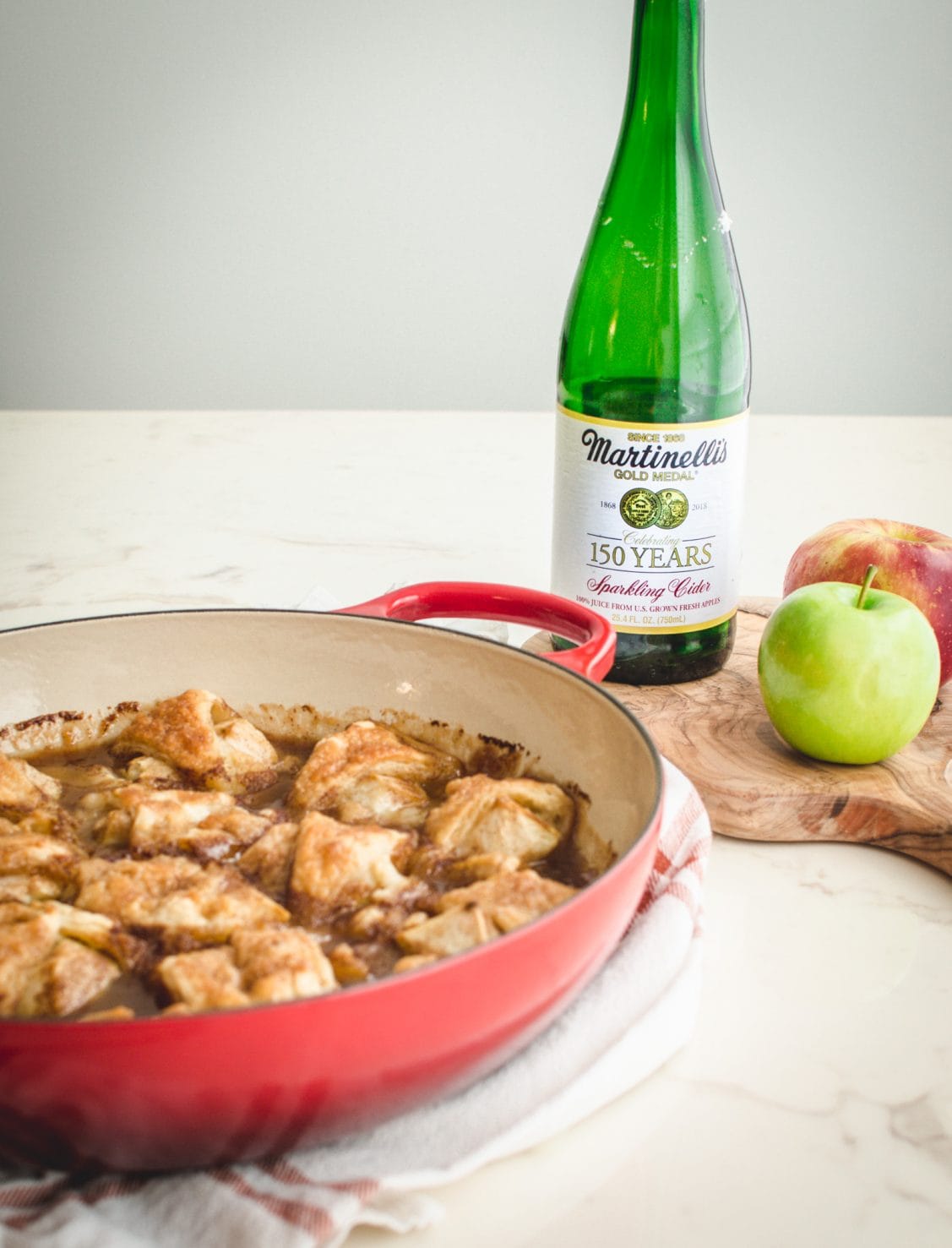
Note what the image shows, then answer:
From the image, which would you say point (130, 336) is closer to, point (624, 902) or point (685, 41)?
point (685, 41)

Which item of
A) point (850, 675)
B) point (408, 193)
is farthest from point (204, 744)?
point (408, 193)

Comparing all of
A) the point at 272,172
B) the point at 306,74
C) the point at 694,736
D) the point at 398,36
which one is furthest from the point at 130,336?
the point at 694,736

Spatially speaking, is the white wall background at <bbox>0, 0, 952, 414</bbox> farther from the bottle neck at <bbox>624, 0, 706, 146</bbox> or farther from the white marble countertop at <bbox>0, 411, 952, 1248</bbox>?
the bottle neck at <bbox>624, 0, 706, 146</bbox>

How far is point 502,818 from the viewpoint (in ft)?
3.15

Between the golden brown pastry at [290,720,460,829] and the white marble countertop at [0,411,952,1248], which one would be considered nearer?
the white marble countertop at [0,411,952,1248]

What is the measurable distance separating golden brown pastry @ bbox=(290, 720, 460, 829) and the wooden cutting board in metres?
0.20

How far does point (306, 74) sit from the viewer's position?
3066 millimetres

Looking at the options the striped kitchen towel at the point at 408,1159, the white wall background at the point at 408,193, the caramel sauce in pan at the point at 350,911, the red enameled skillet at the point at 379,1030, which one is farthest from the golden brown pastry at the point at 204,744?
the white wall background at the point at 408,193

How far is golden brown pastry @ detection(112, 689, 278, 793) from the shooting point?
108cm

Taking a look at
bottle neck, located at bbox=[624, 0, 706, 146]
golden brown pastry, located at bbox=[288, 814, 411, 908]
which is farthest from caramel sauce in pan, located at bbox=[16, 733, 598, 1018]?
bottle neck, located at bbox=[624, 0, 706, 146]

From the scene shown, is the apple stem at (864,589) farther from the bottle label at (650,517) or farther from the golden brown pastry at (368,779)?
Answer: the golden brown pastry at (368,779)

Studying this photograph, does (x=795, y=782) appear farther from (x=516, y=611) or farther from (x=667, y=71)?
(x=667, y=71)

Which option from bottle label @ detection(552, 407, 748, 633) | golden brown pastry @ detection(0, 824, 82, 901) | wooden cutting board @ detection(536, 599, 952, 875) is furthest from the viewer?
bottle label @ detection(552, 407, 748, 633)

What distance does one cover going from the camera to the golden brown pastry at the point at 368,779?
1035 mm
